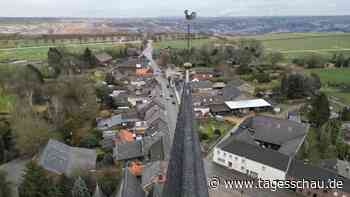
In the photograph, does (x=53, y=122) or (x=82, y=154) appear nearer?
(x=82, y=154)

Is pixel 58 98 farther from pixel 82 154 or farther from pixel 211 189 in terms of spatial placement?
pixel 211 189

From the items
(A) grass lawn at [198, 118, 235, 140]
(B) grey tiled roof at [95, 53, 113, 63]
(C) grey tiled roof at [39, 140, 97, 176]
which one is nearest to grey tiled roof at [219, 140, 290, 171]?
(A) grass lawn at [198, 118, 235, 140]

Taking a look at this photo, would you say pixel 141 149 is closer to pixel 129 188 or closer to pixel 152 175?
pixel 152 175

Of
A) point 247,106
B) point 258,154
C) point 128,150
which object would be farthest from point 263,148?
point 247,106

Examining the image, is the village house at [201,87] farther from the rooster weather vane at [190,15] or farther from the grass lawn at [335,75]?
the rooster weather vane at [190,15]

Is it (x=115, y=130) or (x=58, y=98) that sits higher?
(x=58, y=98)

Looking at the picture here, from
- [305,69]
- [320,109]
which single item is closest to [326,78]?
[305,69]

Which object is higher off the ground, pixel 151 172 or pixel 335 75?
pixel 335 75

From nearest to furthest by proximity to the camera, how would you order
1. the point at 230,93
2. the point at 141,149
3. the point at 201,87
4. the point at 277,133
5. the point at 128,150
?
the point at 128,150 < the point at 141,149 < the point at 277,133 < the point at 230,93 < the point at 201,87

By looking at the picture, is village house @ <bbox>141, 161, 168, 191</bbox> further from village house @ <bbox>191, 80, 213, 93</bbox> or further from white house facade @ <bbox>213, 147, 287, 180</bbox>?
village house @ <bbox>191, 80, 213, 93</bbox>
